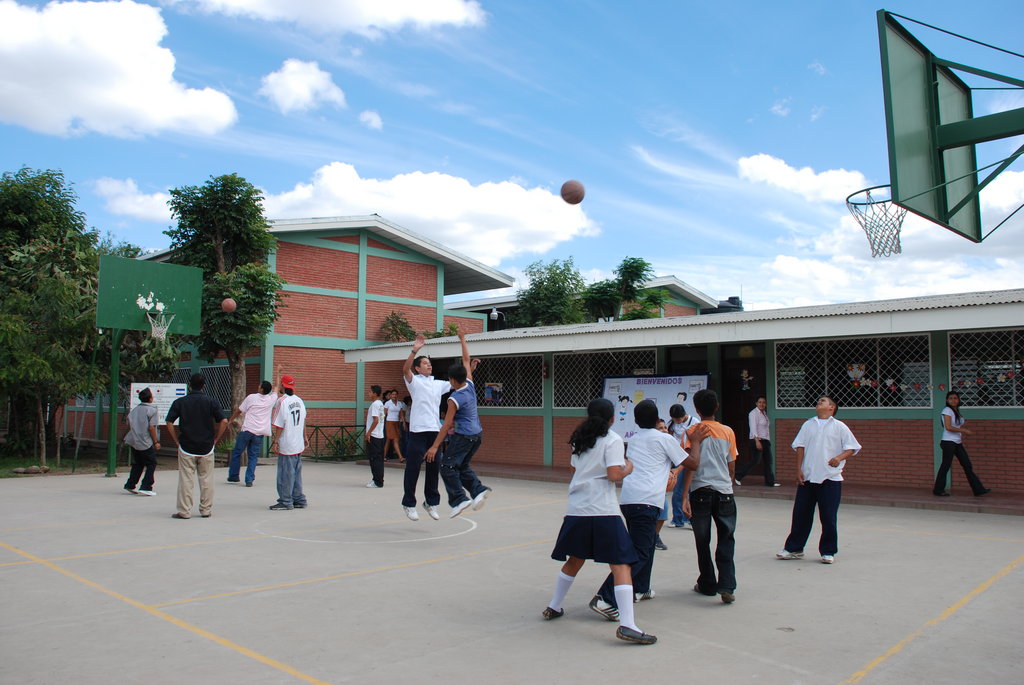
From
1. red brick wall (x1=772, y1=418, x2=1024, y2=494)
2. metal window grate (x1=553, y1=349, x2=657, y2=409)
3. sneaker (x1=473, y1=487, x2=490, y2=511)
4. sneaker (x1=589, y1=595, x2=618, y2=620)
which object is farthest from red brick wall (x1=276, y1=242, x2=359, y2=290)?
sneaker (x1=589, y1=595, x2=618, y2=620)

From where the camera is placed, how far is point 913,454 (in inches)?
512

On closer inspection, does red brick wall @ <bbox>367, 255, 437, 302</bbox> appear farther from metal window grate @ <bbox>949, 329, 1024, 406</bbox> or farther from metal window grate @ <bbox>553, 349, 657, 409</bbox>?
metal window grate @ <bbox>949, 329, 1024, 406</bbox>

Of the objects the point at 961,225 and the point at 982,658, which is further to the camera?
the point at 961,225

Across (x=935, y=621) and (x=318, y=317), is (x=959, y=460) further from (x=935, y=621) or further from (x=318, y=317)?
(x=318, y=317)

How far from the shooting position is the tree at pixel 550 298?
30.8 m

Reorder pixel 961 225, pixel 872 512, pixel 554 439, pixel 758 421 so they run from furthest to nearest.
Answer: pixel 554 439 < pixel 758 421 < pixel 872 512 < pixel 961 225

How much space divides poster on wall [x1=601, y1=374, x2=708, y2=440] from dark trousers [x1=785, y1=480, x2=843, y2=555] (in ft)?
21.8

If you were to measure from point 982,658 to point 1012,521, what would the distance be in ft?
21.5

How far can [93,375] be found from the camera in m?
16.7

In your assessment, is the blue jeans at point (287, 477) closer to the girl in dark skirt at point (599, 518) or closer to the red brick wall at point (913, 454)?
the girl in dark skirt at point (599, 518)

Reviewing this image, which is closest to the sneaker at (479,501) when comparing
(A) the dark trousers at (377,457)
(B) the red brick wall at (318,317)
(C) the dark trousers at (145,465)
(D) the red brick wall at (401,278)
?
(A) the dark trousers at (377,457)

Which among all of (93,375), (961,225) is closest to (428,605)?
(961,225)

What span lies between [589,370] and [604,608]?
12.2 m

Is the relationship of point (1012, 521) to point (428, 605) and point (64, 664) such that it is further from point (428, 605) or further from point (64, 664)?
point (64, 664)
